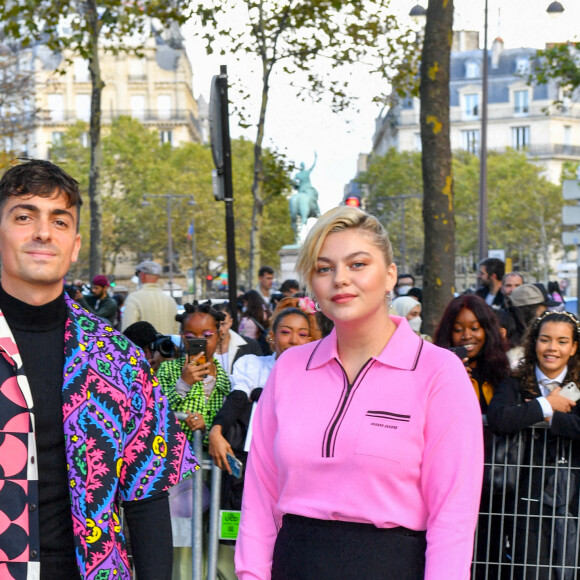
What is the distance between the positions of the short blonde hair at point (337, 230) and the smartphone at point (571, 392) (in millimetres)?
2233

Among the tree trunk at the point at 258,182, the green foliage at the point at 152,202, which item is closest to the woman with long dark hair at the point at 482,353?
the tree trunk at the point at 258,182

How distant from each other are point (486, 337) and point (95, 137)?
56.7ft

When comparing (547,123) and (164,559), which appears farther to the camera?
(547,123)

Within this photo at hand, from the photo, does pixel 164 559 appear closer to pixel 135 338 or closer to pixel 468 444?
pixel 468 444

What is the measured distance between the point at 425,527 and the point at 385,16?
19099 mm

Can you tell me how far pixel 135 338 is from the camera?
692 cm

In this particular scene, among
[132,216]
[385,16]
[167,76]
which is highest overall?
[167,76]

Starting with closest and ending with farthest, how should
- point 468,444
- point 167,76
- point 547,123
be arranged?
point 468,444 → point 547,123 → point 167,76

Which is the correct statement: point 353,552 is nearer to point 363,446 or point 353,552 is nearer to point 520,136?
point 363,446

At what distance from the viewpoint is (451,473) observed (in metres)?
2.62

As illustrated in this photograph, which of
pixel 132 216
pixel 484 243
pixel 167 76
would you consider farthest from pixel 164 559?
pixel 167 76

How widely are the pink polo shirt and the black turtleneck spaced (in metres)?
0.48

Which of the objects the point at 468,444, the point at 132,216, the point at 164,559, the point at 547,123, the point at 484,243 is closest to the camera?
the point at 468,444

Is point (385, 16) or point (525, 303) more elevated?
point (385, 16)
